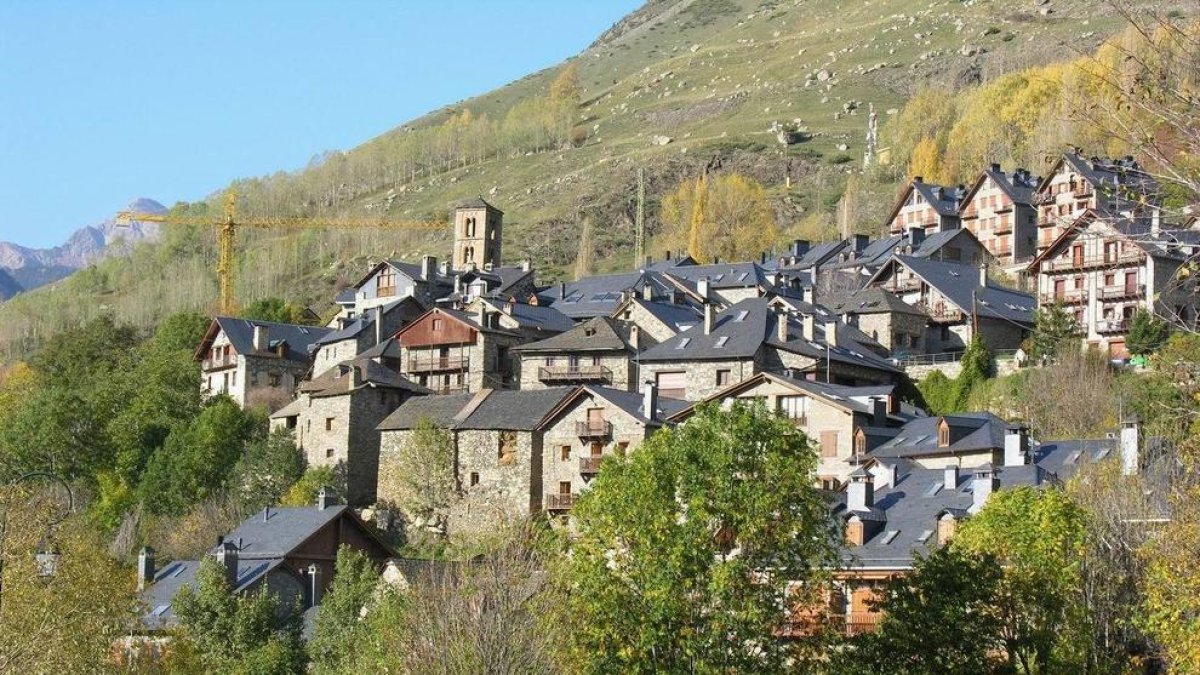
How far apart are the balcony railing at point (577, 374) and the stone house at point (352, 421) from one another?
21.1ft

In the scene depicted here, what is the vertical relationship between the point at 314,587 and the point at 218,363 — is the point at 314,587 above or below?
below

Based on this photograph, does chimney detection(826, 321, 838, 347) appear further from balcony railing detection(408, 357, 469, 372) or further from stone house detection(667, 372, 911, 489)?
balcony railing detection(408, 357, 469, 372)

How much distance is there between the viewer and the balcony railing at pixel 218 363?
309 feet

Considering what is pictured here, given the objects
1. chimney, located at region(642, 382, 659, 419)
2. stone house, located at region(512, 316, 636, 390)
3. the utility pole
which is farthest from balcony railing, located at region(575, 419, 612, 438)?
the utility pole

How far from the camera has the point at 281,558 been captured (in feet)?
196

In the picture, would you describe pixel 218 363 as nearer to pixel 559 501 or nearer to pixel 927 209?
pixel 559 501

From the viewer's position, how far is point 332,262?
17362 centimetres

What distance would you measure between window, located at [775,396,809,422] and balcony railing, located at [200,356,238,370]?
122 feet

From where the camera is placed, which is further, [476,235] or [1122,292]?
[476,235]

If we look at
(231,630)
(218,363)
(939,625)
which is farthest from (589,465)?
(218,363)

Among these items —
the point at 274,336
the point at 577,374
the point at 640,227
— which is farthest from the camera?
the point at 640,227

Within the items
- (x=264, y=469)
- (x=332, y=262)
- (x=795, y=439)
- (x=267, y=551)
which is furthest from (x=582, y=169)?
(x=795, y=439)

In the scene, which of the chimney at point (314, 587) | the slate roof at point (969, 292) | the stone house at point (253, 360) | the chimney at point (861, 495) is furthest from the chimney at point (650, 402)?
the stone house at point (253, 360)

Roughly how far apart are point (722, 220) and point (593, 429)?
70830 mm
